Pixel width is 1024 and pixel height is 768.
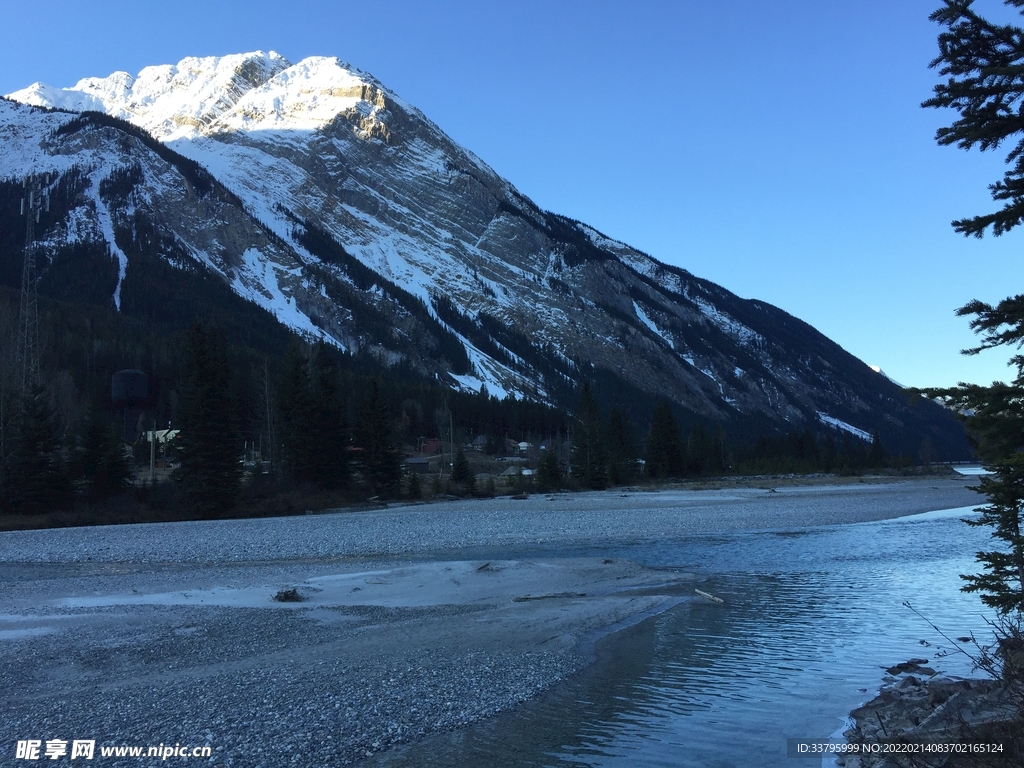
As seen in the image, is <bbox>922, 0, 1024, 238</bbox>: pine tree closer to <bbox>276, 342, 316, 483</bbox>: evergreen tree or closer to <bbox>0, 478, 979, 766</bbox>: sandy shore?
<bbox>0, 478, 979, 766</bbox>: sandy shore

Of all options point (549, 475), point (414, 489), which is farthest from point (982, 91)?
point (549, 475)

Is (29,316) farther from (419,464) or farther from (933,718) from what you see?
(933,718)

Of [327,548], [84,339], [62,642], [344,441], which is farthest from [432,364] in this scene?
[62,642]

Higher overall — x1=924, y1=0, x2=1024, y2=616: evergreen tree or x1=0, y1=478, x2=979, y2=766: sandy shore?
x1=924, y1=0, x2=1024, y2=616: evergreen tree

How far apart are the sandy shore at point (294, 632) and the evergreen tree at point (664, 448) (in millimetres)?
60067

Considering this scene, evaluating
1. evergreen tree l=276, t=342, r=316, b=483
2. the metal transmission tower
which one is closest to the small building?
evergreen tree l=276, t=342, r=316, b=483

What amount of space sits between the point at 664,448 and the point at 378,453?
4552cm

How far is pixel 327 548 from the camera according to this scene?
1164 inches

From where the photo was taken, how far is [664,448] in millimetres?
93312

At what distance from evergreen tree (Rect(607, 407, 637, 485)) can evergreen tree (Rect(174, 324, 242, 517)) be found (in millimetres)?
48190

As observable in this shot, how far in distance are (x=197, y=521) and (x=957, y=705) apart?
44.0m

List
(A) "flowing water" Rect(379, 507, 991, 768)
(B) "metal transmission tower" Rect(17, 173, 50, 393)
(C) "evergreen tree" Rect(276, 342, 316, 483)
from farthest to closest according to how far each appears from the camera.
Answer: (C) "evergreen tree" Rect(276, 342, 316, 483)
(B) "metal transmission tower" Rect(17, 173, 50, 393)
(A) "flowing water" Rect(379, 507, 991, 768)

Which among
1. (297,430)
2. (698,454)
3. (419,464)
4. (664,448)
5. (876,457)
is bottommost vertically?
(876,457)

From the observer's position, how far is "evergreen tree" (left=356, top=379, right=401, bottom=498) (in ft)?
196
